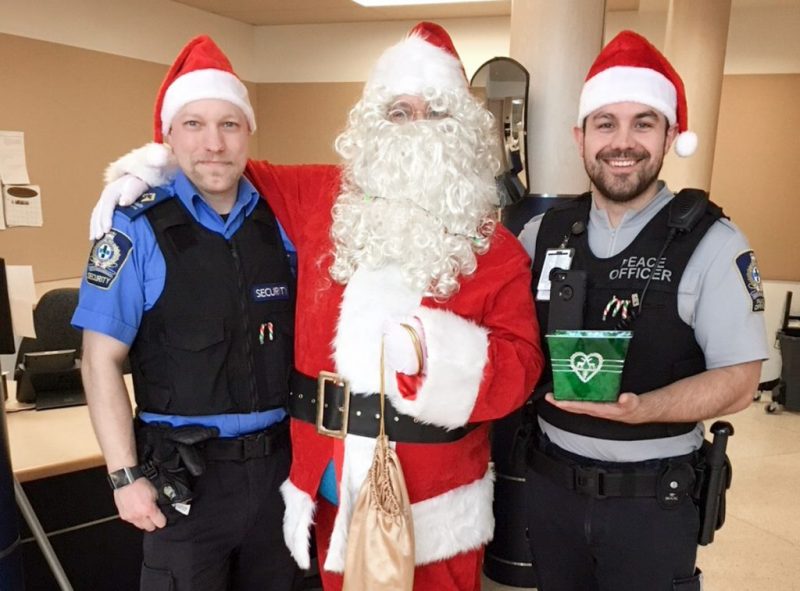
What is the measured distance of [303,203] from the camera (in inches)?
76.4

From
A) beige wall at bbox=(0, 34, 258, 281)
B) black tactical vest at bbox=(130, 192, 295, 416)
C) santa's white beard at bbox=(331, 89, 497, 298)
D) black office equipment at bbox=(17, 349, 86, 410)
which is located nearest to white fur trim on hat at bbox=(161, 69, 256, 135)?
black tactical vest at bbox=(130, 192, 295, 416)

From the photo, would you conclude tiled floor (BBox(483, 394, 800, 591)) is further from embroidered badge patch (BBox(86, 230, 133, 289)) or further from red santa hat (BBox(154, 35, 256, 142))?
red santa hat (BBox(154, 35, 256, 142))

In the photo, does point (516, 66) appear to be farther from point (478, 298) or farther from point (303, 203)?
point (478, 298)

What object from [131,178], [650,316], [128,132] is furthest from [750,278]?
[128,132]

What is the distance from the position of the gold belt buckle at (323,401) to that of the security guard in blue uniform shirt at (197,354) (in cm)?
18

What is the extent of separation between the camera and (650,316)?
1.56 metres

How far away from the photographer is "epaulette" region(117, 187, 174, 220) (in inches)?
64.2

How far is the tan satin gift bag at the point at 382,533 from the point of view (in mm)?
1468

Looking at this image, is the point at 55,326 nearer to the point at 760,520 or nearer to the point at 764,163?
the point at 760,520

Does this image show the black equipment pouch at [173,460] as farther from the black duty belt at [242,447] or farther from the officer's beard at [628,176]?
the officer's beard at [628,176]

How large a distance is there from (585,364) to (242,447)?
0.88 meters

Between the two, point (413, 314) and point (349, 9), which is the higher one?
point (349, 9)

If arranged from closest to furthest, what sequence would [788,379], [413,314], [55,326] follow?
[413,314], [55,326], [788,379]

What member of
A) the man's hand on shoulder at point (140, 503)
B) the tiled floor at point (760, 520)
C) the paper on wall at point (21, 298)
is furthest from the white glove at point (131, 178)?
the tiled floor at point (760, 520)
